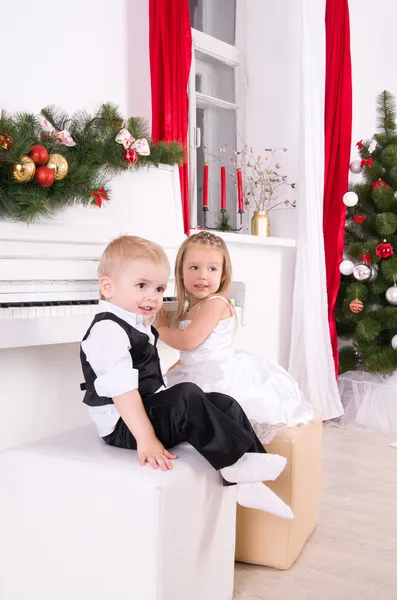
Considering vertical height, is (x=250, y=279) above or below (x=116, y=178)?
below

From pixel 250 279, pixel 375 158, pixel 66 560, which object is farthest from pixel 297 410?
pixel 375 158

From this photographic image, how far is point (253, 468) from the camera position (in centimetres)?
163

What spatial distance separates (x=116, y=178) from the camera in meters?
2.34

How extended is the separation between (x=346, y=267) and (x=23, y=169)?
2.27 m

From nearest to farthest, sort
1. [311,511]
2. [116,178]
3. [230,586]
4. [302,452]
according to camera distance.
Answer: [230,586] → [302,452] → [311,511] → [116,178]

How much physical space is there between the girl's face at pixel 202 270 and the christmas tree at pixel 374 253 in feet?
5.65

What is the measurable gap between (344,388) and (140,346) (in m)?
2.56

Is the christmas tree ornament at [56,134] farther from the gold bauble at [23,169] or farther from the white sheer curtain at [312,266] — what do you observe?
the white sheer curtain at [312,266]

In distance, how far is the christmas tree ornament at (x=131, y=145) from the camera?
2180 millimetres

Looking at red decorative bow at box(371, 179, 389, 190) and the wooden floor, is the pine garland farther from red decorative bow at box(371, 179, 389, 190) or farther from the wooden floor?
red decorative bow at box(371, 179, 389, 190)

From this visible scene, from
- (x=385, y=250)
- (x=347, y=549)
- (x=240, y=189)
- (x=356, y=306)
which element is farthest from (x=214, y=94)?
(x=347, y=549)

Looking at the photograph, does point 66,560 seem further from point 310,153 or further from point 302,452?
point 310,153

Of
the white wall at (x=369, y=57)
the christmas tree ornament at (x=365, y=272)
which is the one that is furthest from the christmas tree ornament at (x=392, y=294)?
the white wall at (x=369, y=57)

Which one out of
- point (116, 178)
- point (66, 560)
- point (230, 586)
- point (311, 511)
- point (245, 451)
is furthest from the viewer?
point (116, 178)
